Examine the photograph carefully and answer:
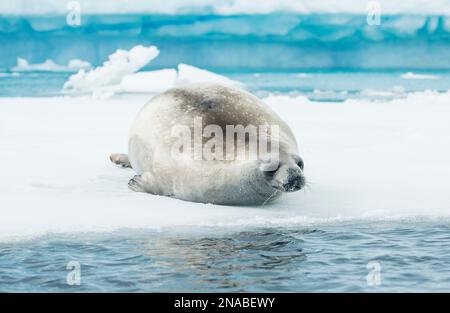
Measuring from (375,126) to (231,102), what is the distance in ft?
17.7

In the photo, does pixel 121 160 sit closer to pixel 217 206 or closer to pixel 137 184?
pixel 137 184

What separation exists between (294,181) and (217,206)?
862mm

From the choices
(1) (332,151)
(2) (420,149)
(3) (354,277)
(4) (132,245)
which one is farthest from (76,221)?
(2) (420,149)

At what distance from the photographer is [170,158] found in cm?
655

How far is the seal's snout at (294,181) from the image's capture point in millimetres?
5582

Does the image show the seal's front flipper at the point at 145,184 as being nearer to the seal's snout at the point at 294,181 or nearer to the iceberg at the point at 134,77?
the seal's snout at the point at 294,181

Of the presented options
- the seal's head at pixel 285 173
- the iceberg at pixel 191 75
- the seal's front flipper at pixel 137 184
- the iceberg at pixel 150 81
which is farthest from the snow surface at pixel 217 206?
the iceberg at pixel 191 75

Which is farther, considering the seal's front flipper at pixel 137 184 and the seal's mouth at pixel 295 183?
the seal's front flipper at pixel 137 184

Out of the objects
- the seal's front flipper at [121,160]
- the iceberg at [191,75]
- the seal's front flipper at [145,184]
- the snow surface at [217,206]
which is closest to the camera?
the snow surface at [217,206]

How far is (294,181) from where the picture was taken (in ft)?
18.3

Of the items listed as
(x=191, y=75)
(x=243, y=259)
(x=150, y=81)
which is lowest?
(x=243, y=259)

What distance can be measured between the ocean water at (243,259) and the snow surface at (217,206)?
0.32m

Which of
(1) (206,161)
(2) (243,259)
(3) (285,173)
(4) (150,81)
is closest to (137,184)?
(1) (206,161)

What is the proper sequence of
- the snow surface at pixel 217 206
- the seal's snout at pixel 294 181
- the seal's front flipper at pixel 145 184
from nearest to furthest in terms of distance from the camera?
1. the seal's snout at pixel 294 181
2. the snow surface at pixel 217 206
3. the seal's front flipper at pixel 145 184
